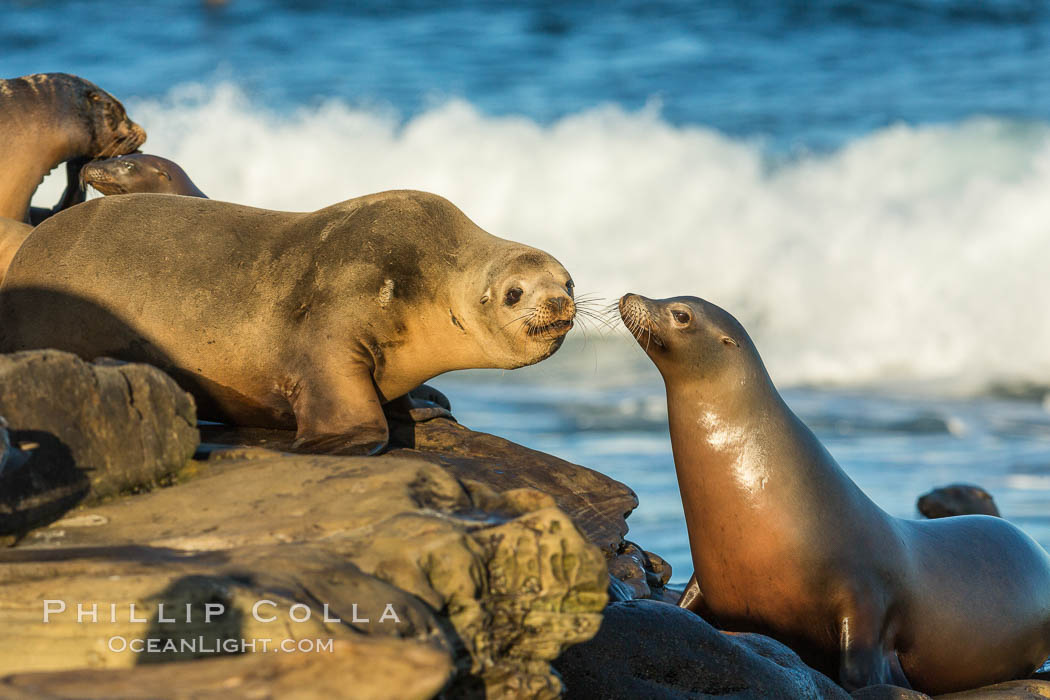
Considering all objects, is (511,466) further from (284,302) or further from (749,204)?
(749,204)

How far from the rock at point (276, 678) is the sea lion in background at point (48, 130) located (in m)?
5.40

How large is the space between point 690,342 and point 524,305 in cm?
103

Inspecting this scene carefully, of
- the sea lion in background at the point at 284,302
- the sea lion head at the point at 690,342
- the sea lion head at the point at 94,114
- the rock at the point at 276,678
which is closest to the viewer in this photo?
the rock at the point at 276,678

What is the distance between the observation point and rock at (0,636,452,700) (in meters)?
2.59

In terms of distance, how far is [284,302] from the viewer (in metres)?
5.59

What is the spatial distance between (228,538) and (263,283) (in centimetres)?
233

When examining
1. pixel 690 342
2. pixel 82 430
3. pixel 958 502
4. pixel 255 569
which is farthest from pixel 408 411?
pixel 958 502

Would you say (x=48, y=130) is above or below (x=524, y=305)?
above

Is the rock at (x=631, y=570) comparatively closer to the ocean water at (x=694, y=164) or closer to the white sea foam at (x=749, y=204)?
the ocean water at (x=694, y=164)

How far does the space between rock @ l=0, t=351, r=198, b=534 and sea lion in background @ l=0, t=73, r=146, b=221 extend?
4.22 meters

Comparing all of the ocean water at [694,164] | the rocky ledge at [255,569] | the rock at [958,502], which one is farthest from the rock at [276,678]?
the rock at [958,502]

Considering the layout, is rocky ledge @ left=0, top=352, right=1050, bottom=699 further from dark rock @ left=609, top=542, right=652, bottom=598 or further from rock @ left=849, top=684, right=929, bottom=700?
dark rock @ left=609, top=542, right=652, bottom=598

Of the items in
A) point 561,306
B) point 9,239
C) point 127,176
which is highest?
point 127,176

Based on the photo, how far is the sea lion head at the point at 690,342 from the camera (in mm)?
6301
